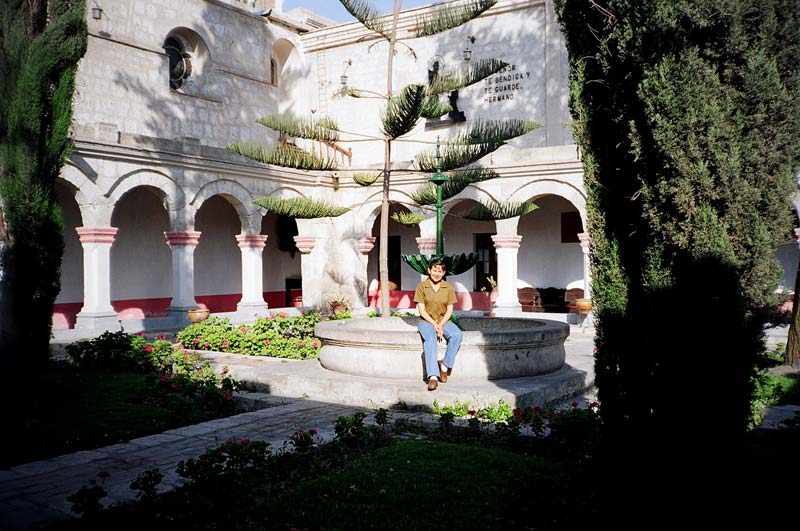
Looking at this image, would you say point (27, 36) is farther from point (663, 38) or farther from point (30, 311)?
point (663, 38)

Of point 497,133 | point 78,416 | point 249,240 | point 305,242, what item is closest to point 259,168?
point 249,240

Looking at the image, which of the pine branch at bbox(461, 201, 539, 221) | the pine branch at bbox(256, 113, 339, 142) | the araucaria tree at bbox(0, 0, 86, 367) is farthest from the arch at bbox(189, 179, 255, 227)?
the araucaria tree at bbox(0, 0, 86, 367)

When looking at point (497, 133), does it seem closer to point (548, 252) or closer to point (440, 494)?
point (548, 252)

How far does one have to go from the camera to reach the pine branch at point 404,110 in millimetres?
9484

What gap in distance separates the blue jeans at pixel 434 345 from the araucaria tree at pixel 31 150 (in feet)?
10.9

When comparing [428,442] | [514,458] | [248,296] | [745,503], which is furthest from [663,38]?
[248,296]

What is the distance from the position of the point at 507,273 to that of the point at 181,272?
22.0 feet

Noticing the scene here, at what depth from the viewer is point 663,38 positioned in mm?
3207

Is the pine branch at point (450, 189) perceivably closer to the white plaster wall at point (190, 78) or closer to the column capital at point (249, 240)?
the column capital at point (249, 240)

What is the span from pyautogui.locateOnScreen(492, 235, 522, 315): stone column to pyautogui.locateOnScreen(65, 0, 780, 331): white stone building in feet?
0.10

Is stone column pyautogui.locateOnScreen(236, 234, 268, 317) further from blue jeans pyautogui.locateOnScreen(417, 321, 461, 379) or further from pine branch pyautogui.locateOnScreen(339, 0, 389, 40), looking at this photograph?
blue jeans pyautogui.locateOnScreen(417, 321, 461, 379)

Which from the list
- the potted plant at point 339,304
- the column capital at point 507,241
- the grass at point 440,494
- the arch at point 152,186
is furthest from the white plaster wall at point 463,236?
the grass at point 440,494

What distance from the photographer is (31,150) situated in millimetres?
5844

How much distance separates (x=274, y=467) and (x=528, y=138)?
45.7 ft
